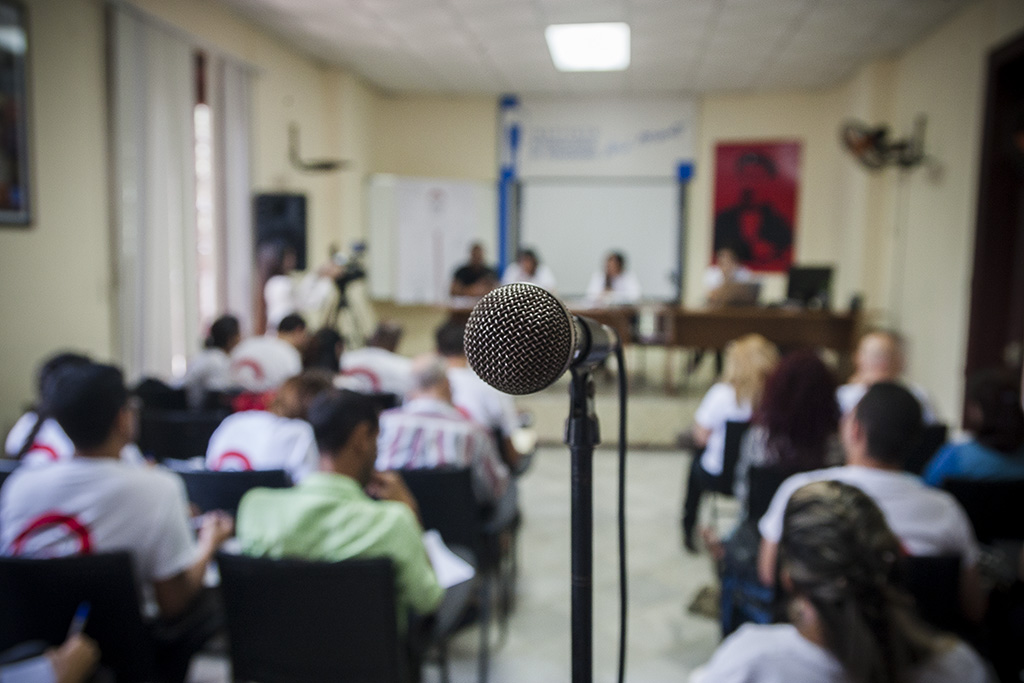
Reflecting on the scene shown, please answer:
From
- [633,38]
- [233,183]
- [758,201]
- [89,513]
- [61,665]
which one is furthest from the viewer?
[758,201]

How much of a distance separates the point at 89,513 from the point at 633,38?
5.58m

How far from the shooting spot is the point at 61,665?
54.4 inches

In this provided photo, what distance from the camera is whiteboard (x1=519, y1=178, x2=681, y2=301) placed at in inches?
326

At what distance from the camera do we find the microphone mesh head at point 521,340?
0.63m

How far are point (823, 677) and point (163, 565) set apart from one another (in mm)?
1425

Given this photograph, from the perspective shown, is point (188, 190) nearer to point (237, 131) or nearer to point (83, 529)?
point (237, 131)

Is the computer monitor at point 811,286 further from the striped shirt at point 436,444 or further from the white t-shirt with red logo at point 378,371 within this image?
the striped shirt at point 436,444

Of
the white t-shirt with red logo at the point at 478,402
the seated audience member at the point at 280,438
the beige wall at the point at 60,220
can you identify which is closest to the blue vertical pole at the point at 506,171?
the beige wall at the point at 60,220

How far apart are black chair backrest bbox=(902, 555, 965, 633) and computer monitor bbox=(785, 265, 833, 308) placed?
5078 mm

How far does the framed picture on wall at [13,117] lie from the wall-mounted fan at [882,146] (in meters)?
5.55

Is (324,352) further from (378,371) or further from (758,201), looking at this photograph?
(758,201)

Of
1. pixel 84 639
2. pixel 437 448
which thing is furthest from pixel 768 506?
pixel 84 639

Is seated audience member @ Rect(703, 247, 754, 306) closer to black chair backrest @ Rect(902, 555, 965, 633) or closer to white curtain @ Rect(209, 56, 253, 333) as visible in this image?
white curtain @ Rect(209, 56, 253, 333)

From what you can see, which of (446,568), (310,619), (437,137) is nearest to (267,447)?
(446,568)
